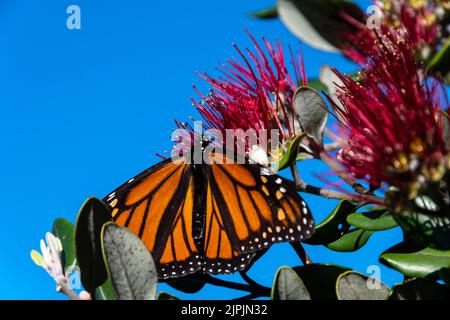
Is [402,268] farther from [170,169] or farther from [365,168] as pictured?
[170,169]

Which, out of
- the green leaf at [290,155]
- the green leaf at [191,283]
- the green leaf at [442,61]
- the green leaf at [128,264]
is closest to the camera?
the green leaf at [442,61]

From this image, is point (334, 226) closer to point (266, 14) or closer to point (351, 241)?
point (351, 241)

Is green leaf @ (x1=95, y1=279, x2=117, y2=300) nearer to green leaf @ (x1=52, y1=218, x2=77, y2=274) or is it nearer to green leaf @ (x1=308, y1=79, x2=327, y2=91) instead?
green leaf @ (x1=52, y1=218, x2=77, y2=274)

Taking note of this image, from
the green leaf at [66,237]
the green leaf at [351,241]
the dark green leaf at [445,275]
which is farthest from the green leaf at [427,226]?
the green leaf at [66,237]

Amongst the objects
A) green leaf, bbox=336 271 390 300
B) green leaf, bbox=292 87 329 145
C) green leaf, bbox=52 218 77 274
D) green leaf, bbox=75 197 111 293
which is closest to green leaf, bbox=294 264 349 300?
green leaf, bbox=336 271 390 300

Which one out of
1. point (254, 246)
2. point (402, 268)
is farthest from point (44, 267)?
point (402, 268)

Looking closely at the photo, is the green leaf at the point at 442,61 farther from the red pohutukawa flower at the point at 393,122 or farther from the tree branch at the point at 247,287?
the tree branch at the point at 247,287

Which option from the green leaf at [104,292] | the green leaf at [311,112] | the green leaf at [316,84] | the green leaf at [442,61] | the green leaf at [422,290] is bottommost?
the green leaf at [422,290]
